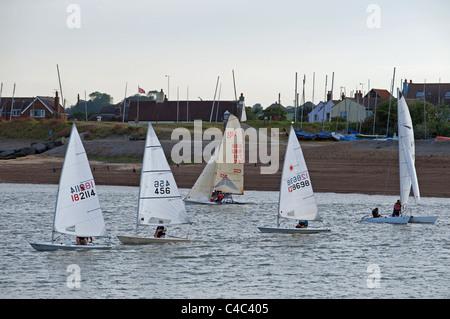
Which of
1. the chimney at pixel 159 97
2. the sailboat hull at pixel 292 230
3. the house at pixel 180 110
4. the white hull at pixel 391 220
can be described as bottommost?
the sailboat hull at pixel 292 230

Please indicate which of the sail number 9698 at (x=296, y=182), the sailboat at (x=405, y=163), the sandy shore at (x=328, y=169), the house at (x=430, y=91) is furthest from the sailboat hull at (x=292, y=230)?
the house at (x=430, y=91)

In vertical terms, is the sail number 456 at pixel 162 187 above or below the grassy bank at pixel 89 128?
Result: below

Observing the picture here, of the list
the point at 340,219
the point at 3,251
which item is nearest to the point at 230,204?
the point at 340,219

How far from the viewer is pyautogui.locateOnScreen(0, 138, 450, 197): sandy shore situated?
208 feet

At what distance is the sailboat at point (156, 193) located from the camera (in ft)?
115

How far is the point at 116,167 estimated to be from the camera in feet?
249

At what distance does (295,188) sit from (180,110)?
296ft

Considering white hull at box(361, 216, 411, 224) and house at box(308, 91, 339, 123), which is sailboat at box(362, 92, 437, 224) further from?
house at box(308, 91, 339, 123)

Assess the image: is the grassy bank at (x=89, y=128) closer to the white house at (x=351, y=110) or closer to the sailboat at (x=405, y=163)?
the white house at (x=351, y=110)

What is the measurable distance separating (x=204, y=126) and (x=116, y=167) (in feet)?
110

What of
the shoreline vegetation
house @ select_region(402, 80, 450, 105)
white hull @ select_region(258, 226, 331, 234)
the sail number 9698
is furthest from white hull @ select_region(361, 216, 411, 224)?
house @ select_region(402, 80, 450, 105)

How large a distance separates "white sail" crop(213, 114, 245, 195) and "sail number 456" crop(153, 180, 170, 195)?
1868 cm
